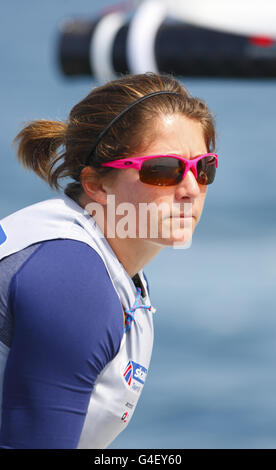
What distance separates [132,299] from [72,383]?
25 cm

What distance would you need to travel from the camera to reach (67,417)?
46.5 inches

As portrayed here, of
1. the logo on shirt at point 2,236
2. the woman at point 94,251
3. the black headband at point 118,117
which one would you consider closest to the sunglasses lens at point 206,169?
the woman at point 94,251

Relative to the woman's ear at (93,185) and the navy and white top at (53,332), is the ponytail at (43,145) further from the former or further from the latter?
the navy and white top at (53,332)

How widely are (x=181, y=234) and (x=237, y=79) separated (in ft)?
15.6

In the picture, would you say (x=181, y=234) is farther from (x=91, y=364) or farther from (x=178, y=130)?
(x=91, y=364)

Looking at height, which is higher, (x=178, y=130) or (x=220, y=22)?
(x=220, y=22)

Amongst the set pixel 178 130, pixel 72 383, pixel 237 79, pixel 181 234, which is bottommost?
pixel 72 383

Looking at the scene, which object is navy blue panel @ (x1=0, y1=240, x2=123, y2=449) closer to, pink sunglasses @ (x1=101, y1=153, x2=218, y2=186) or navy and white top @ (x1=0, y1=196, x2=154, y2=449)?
navy and white top @ (x1=0, y1=196, x2=154, y2=449)

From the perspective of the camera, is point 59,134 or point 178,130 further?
point 59,134

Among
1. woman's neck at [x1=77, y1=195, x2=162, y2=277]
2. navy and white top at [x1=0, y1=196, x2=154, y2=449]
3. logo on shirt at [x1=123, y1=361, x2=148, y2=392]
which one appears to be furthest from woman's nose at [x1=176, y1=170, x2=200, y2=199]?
logo on shirt at [x1=123, y1=361, x2=148, y2=392]
